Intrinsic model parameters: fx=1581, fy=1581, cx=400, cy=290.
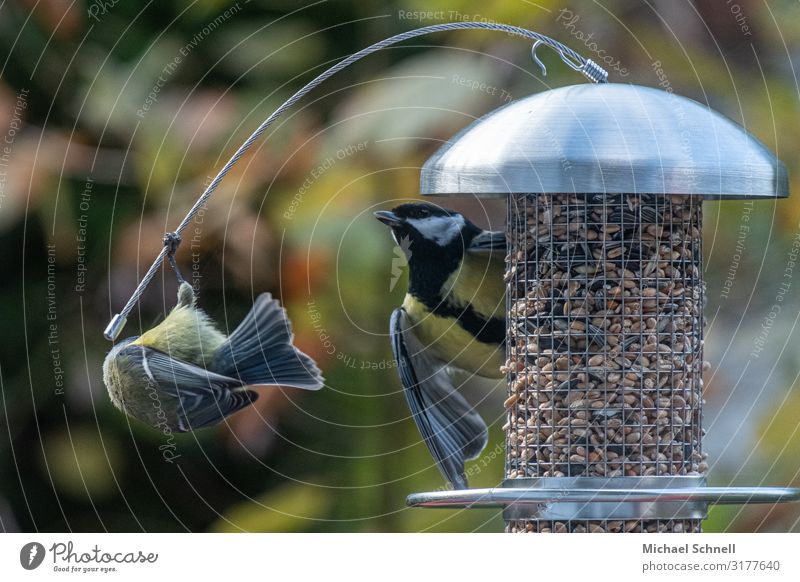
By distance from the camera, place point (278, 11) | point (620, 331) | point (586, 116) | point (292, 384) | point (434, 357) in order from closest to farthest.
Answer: point (586, 116) < point (620, 331) < point (434, 357) < point (292, 384) < point (278, 11)

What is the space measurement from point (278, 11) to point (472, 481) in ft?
8.69

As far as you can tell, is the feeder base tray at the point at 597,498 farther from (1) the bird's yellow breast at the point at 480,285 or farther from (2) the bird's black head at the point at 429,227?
(2) the bird's black head at the point at 429,227

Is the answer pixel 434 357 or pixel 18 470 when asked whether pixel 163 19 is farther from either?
pixel 434 357

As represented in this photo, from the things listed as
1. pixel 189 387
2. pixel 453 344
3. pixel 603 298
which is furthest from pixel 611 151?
pixel 189 387

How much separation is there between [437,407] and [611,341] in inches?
38.8

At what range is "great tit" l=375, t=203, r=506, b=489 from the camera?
5914 millimetres

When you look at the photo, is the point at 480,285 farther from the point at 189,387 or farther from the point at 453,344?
the point at 189,387

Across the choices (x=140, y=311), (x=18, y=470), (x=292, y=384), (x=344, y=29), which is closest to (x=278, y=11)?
(x=344, y=29)

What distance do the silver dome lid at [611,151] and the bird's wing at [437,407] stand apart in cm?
122

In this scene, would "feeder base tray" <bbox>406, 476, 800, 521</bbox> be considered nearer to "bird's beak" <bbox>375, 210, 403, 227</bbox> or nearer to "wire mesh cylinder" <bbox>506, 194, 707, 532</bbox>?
"wire mesh cylinder" <bbox>506, 194, 707, 532</bbox>

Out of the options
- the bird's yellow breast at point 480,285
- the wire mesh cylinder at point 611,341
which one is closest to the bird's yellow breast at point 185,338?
the bird's yellow breast at point 480,285

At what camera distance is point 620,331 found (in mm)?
5137

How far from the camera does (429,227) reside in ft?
20.0
